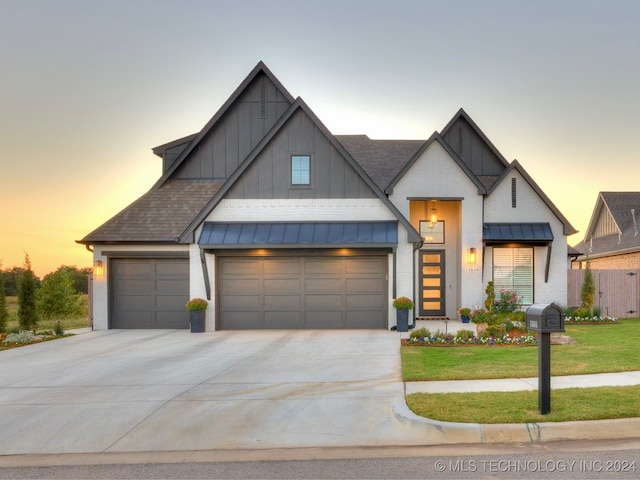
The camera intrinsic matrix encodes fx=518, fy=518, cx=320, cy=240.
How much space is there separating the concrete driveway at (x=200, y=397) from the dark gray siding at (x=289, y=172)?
570 centimetres

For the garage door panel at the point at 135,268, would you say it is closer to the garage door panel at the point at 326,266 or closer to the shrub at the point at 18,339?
the shrub at the point at 18,339

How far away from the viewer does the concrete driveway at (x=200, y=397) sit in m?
6.20

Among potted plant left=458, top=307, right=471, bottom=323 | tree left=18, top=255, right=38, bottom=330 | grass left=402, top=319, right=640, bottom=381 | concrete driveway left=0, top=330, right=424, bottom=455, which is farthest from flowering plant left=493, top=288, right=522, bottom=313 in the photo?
tree left=18, top=255, right=38, bottom=330

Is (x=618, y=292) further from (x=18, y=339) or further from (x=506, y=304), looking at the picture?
(x=18, y=339)

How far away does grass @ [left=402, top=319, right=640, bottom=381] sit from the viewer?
9273mm

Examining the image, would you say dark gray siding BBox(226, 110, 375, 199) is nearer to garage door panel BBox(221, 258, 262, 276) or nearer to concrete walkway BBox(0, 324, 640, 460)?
garage door panel BBox(221, 258, 262, 276)

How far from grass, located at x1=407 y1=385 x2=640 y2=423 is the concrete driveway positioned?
0.52 m

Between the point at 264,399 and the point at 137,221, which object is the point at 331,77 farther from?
the point at 264,399

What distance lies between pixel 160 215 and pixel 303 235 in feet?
19.1

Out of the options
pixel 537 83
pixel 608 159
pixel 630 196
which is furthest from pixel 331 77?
pixel 630 196

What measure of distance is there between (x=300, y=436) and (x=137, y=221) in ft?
48.2

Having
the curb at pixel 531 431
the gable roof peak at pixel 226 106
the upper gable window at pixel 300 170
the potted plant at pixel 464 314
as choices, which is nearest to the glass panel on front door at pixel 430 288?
the potted plant at pixel 464 314

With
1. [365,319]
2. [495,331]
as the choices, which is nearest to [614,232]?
[365,319]

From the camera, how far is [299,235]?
17.2 metres
